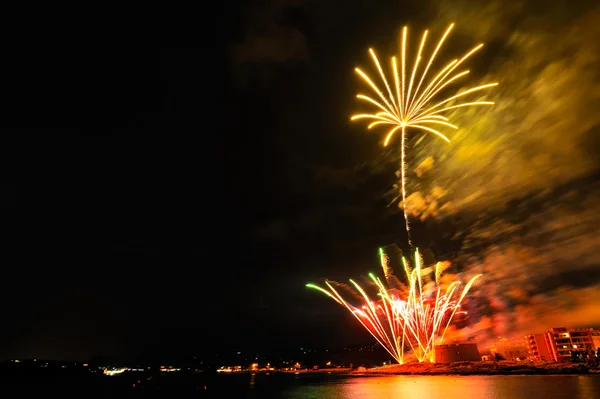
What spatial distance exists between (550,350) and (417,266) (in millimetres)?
95726

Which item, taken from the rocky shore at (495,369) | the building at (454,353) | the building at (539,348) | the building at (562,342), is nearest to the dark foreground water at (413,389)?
the rocky shore at (495,369)

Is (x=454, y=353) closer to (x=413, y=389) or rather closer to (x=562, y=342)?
(x=413, y=389)

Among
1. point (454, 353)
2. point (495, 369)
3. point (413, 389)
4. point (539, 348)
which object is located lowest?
point (413, 389)

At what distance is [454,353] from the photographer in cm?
7112

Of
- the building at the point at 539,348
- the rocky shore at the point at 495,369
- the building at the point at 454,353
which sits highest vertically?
the building at the point at 539,348

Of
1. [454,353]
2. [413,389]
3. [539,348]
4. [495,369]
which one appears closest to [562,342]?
[539,348]

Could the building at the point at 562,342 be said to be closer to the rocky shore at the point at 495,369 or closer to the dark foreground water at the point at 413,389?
the rocky shore at the point at 495,369

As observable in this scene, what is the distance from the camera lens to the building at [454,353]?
7050 centimetres

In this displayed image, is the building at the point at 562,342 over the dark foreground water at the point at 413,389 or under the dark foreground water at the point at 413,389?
over

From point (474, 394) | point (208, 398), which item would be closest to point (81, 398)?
point (208, 398)

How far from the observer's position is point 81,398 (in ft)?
201

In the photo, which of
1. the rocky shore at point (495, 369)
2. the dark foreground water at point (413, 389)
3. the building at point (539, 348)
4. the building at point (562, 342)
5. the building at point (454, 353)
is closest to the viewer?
the dark foreground water at point (413, 389)

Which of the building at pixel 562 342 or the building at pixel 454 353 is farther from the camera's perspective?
the building at pixel 562 342

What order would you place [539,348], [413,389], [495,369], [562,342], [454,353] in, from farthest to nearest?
[539,348] < [562,342] < [454,353] < [495,369] < [413,389]
